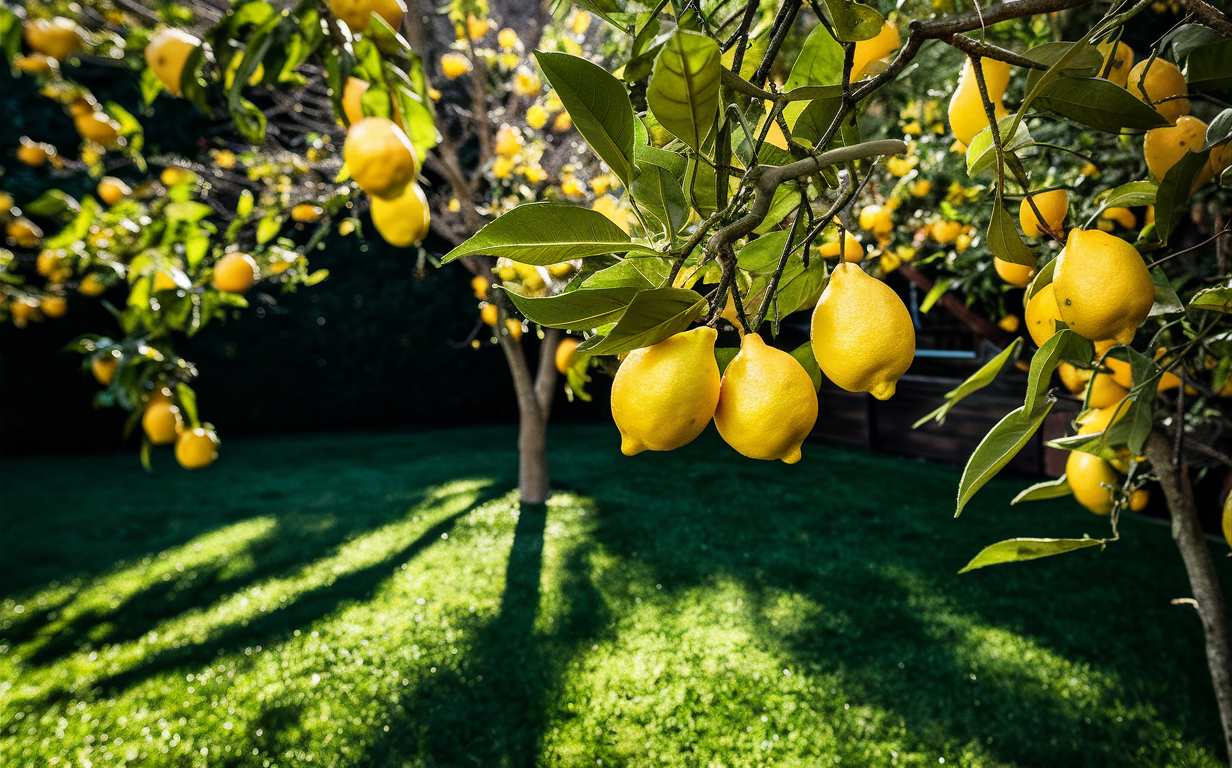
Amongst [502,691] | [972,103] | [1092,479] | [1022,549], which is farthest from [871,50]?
[502,691]

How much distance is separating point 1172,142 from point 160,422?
141 cm

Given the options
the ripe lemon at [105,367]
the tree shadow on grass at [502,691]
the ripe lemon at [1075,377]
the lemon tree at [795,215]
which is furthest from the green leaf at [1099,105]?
the tree shadow on grass at [502,691]

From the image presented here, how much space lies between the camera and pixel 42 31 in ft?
3.76

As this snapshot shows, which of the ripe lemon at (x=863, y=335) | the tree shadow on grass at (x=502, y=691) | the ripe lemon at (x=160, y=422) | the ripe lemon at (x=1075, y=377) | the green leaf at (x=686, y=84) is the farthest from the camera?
the tree shadow on grass at (x=502, y=691)

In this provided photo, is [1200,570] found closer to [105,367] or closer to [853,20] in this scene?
[853,20]

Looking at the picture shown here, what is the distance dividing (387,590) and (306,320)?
3.97 metres

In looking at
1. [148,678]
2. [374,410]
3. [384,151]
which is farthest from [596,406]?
[384,151]

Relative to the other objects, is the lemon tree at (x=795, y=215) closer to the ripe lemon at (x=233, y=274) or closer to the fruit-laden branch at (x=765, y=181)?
the fruit-laden branch at (x=765, y=181)

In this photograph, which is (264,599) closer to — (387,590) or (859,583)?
(387,590)

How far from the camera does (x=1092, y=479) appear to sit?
81 centimetres

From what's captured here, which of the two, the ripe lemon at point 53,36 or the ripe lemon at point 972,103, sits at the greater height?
the ripe lemon at point 53,36

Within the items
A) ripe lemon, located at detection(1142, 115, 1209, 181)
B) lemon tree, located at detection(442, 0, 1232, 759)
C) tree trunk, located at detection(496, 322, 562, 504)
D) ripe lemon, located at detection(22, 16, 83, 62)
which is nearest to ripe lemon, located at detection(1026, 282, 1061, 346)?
lemon tree, located at detection(442, 0, 1232, 759)

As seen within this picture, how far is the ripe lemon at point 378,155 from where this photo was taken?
1.92 feet

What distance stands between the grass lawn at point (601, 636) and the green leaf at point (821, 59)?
1.51 metres
